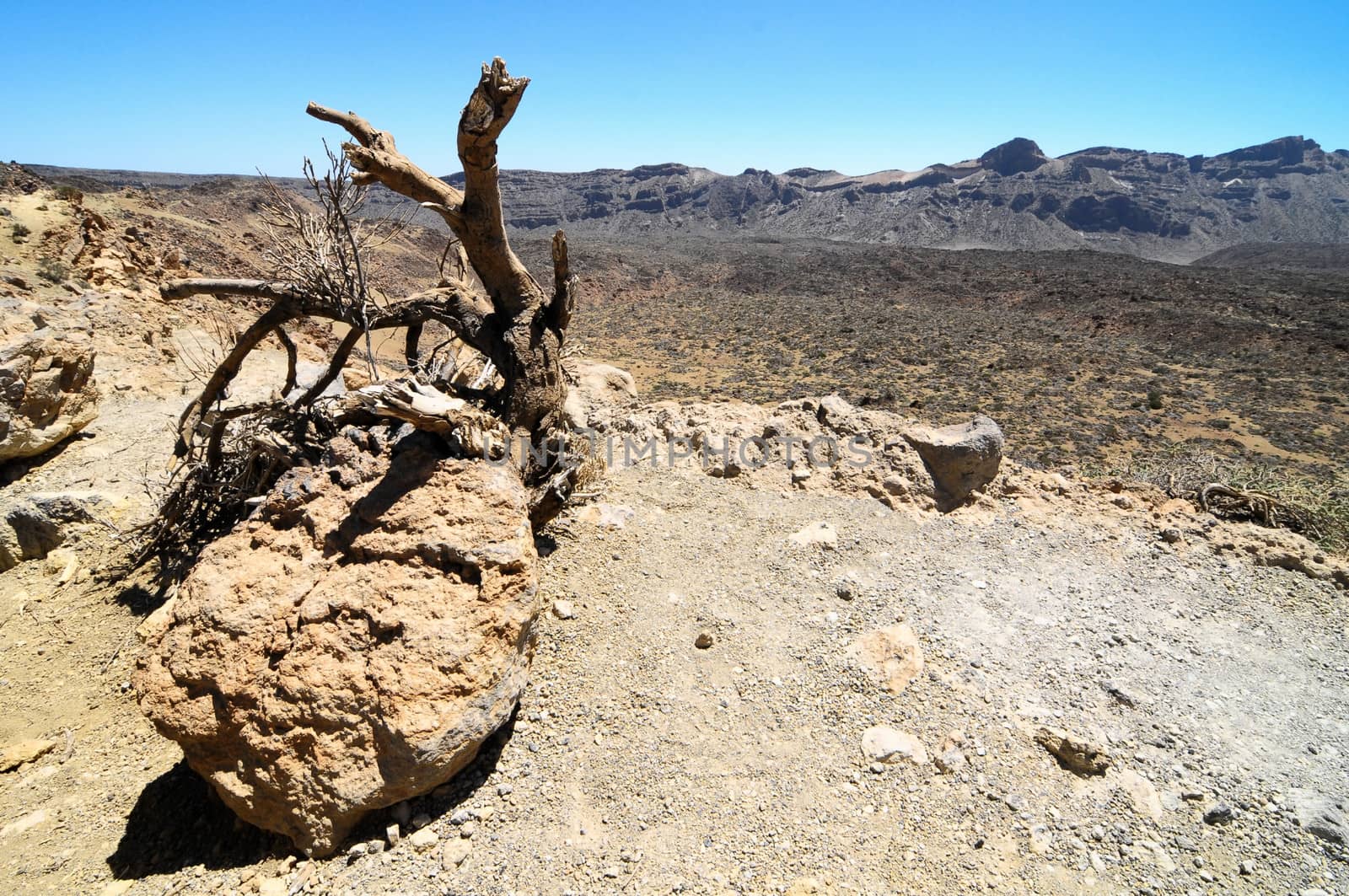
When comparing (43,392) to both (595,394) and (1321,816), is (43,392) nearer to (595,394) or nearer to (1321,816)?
(595,394)

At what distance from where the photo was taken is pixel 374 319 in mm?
4809

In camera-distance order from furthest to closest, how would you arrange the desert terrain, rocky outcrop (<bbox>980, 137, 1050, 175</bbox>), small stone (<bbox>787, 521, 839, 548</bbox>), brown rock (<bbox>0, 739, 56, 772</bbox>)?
rocky outcrop (<bbox>980, 137, 1050, 175</bbox>) → small stone (<bbox>787, 521, 839, 548</bbox>) → brown rock (<bbox>0, 739, 56, 772</bbox>) → the desert terrain

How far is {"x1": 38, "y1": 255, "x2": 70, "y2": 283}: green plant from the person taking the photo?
10352 mm

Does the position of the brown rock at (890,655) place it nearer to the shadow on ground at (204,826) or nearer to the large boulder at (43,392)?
the shadow on ground at (204,826)

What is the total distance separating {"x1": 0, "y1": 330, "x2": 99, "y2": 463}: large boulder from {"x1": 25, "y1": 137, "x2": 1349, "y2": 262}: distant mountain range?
2497 inches

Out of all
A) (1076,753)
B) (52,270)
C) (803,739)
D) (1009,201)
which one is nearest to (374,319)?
(803,739)

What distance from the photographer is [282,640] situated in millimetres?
3340

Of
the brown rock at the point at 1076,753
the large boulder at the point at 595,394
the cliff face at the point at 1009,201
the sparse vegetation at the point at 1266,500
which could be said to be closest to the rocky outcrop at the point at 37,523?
the large boulder at the point at 595,394

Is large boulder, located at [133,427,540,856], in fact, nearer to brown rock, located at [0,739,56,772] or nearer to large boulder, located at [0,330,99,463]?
brown rock, located at [0,739,56,772]

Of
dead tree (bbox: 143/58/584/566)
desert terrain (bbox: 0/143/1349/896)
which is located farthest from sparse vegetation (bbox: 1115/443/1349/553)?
dead tree (bbox: 143/58/584/566)

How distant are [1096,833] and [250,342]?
19.7ft

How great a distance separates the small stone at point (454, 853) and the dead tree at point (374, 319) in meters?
2.08

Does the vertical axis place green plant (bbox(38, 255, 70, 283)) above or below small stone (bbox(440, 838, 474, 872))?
above

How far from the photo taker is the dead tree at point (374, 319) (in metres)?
4.32
